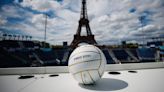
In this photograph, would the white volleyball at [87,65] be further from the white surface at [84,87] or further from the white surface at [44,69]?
the white surface at [44,69]

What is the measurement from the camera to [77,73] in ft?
4.47

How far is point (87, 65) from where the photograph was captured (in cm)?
130

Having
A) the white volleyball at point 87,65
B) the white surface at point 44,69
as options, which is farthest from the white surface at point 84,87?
the white surface at point 44,69

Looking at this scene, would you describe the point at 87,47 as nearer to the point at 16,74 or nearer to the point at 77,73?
the point at 77,73

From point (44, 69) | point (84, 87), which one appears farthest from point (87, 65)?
point (44, 69)

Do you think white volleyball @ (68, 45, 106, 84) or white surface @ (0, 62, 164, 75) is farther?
white surface @ (0, 62, 164, 75)

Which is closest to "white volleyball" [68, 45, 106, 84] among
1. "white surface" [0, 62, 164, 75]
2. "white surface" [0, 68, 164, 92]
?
"white surface" [0, 68, 164, 92]

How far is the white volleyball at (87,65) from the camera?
1.31m

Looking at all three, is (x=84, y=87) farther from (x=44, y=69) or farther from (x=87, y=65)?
(x=44, y=69)

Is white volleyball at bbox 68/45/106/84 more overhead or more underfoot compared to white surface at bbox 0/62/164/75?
more overhead

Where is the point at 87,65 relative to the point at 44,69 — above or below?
above

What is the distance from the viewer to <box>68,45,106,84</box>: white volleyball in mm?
1311

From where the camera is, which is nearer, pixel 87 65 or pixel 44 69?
pixel 87 65

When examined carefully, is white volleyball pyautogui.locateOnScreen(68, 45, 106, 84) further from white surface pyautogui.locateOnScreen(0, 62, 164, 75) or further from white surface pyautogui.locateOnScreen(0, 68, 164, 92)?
white surface pyautogui.locateOnScreen(0, 62, 164, 75)
